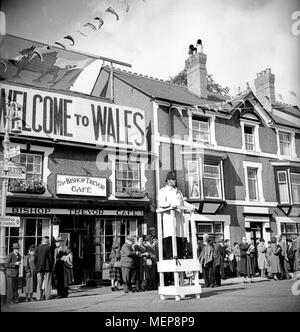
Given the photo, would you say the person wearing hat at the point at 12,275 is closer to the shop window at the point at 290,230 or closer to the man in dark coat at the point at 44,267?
the man in dark coat at the point at 44,267

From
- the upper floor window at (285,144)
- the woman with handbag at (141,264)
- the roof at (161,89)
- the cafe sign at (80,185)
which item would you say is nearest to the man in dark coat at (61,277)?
the woman with handbag at (141,264)

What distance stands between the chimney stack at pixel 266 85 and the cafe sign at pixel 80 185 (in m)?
11.1

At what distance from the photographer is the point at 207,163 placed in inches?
654

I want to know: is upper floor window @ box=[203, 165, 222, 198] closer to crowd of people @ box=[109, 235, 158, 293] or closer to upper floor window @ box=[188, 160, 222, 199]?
upper floor window @ box=[188, 160, 222, 199]

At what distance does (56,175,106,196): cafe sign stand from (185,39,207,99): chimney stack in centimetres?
770

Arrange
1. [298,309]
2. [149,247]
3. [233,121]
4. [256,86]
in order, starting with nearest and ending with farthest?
1. [298,309]
2. [149,247]
3. [233,121]
4. [256,86]

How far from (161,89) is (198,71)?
7.27 ft

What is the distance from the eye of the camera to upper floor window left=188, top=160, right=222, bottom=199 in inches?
627

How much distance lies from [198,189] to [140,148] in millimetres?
2970

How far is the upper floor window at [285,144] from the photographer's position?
765 inches

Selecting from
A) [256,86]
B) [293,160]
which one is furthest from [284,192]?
[256,86]

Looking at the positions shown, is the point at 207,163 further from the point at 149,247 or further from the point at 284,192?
the point at 149,247

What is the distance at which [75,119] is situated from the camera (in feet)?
44.0
